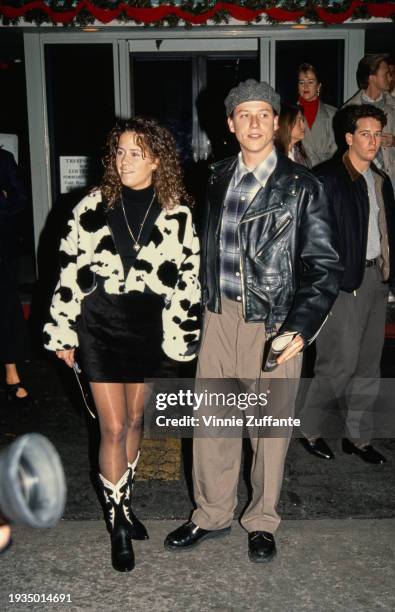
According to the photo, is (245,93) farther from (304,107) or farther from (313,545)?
(304,107)

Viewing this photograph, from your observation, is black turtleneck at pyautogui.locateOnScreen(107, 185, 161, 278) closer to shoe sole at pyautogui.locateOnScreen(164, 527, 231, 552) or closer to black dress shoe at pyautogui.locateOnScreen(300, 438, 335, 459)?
shoe sole at pyautogui.locateOnScreen(164, 527, 231, 552)

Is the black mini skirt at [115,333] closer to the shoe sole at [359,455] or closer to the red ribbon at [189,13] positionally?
the shoe sole at [359,455]

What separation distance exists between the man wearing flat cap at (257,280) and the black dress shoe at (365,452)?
4.27ft

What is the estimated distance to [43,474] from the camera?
148 centimetres

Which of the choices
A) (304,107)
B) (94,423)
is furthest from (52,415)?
(304,107)

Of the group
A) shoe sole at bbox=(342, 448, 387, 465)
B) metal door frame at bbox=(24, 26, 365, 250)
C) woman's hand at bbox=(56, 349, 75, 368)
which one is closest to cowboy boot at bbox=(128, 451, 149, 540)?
woman's hand at bbox=(56, 349, 75, 368)

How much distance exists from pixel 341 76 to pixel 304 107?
183 cm

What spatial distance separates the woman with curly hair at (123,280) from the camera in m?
3.29

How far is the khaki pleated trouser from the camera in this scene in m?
3.37

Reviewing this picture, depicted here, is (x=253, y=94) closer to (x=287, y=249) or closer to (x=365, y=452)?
(x=287, y=249)

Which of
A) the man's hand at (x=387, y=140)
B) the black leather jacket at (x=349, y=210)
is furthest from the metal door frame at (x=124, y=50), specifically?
the black leather jacket at (x=349, y=210)

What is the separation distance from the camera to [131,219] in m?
3.32

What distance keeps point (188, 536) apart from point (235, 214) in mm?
1587

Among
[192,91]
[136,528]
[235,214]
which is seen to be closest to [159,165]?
[235,214]
